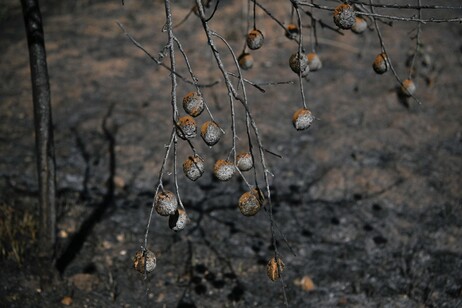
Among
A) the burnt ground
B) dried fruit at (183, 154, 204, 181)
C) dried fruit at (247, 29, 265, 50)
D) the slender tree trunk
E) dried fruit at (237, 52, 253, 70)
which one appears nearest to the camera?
dried fruit at (183, 154, 204, 181)

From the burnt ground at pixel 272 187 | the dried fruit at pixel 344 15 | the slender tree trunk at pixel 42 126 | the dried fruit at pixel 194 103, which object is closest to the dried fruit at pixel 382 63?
the dried fruit at pixel 344 15

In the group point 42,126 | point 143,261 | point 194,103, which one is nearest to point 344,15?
point 194,103

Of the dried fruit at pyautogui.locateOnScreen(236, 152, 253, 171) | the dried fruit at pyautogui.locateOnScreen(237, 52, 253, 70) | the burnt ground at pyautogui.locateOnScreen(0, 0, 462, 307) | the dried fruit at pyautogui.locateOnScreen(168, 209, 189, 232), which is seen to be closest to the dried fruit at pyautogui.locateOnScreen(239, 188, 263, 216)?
the dried fruit at pyautogui.locateOnScreen(236, 152, 253, 171)

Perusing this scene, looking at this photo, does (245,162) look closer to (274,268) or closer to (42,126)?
(274,268)

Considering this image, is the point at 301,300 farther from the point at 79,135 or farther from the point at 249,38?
the point at 79,135

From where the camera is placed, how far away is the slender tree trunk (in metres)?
2.58

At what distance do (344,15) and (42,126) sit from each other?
6.25 ft

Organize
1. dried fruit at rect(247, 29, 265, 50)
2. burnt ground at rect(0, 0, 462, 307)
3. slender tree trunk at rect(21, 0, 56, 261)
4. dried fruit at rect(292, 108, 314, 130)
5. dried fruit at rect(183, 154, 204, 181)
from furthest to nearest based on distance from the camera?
burnt ground at rect(0, 0, 462, 307) → slender tree trunk at rect(21, 0, 56, 261) → dried fruit at rect(247, 29, 265, 50) → dried fruit at rect(292, 108, 314, 130) → dried fruit at rect(183, 154, 204, 181)

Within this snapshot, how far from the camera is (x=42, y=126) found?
109 inches

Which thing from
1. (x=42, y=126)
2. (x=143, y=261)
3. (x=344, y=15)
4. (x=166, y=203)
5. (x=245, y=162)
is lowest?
(x=42, y=126)

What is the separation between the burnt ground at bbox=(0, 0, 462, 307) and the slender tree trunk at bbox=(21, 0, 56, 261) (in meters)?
0.26

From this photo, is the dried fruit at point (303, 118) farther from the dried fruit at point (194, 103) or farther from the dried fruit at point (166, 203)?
the dried fruit at point (166, 203)

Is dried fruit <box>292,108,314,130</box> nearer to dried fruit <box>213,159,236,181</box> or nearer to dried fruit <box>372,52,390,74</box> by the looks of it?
dried fruit <box>213,159,236,181</box>

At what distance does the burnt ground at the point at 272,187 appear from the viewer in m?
3.09
